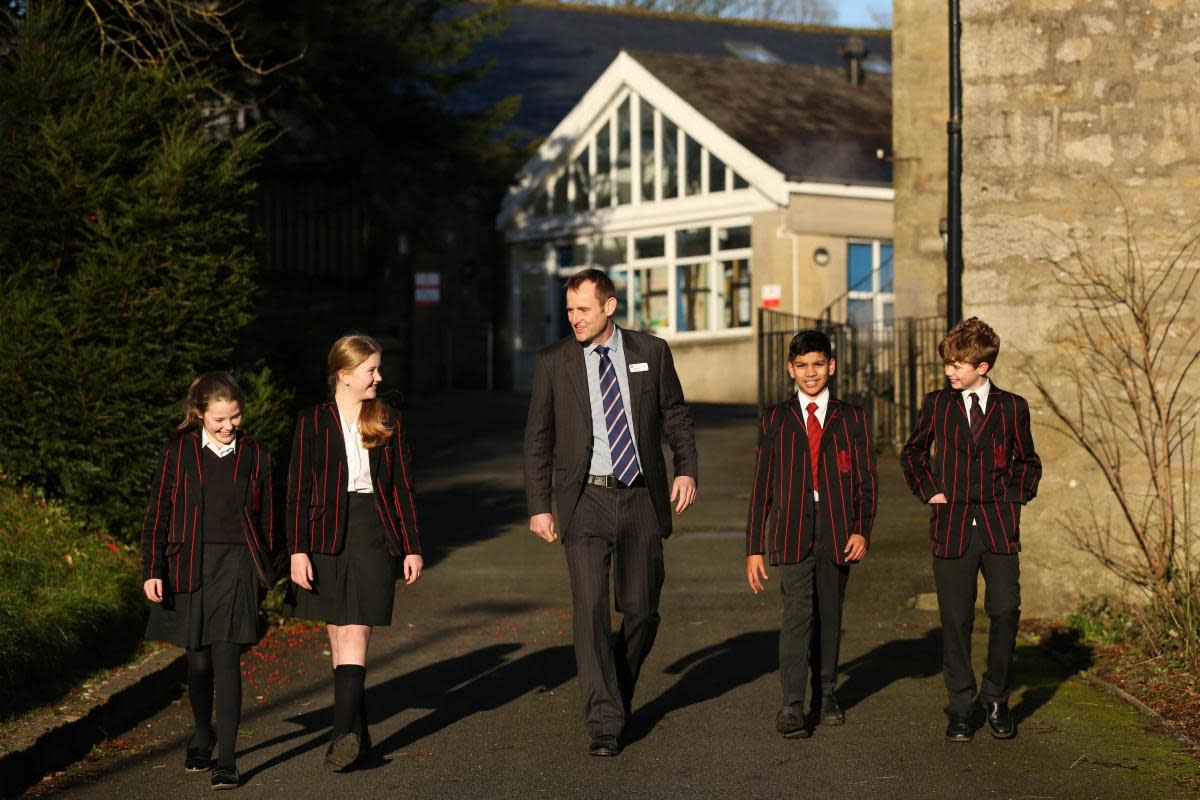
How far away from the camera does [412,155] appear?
66.5 feet

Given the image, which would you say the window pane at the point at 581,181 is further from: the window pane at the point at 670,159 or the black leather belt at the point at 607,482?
the black leather belt at the point at 607,482

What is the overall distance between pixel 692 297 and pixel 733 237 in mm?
1531

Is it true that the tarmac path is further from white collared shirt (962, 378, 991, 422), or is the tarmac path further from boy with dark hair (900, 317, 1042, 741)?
white collared shirt (962, 378, 991, 422)

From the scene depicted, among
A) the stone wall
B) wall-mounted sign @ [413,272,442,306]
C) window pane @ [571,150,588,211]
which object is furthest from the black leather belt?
window pane @ [571,150,588,211]

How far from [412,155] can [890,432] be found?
21.3ft

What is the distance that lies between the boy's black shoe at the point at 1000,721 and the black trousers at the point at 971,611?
1.8 inches

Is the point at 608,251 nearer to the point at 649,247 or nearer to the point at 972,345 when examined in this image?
the point at 649,247

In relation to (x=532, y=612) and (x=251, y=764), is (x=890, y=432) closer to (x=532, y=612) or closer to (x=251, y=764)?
(x=532, y=612)

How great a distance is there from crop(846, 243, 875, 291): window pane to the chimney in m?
5.55

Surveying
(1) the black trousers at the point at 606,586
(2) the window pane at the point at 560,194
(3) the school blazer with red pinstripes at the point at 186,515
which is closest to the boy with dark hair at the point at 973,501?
(1) the black trousers at the point at 606,586

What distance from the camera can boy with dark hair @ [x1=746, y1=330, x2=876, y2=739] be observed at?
775 centimetres

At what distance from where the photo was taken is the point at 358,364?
7289 mm

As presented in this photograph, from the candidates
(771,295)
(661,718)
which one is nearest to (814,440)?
(661,718)

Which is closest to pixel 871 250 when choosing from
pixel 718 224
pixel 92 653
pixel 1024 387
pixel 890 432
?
pixel 718 224
